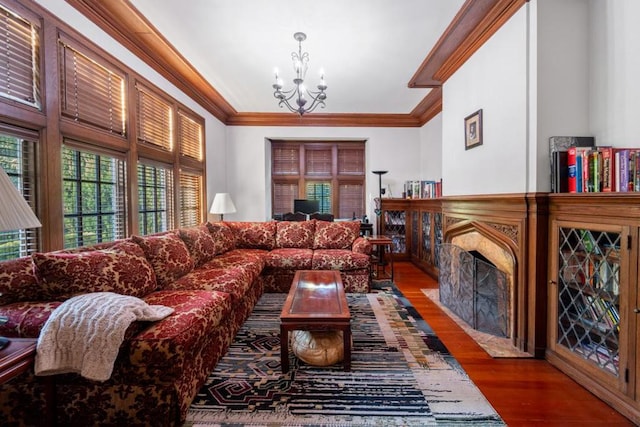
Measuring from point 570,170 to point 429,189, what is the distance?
2699mm

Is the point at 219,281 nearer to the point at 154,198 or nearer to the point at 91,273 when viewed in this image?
the point at 91,273

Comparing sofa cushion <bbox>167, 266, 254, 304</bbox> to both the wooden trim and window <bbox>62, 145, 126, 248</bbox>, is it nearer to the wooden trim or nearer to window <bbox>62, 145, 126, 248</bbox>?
window <bbox>62, 145, 126, 248</bbox>

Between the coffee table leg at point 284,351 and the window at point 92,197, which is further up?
the window at point 92,197

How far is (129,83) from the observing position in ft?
9.09

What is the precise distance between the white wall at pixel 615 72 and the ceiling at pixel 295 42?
54 centimetres

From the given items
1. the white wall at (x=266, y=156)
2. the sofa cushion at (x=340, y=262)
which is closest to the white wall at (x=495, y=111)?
the sofa cushion at (x=340, y=262)

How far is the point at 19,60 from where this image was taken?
71.2 inches

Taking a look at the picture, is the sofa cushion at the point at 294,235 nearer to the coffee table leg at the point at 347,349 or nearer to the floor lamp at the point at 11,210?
the coffee table leg at the point at 347,349

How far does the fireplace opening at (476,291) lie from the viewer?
2.42 meters

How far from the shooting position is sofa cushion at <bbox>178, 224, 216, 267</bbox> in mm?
2971

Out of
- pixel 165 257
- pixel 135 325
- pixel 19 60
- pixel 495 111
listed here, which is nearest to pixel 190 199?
pixel 165 257

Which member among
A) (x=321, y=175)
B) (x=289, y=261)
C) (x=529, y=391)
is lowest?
(x=529, y=391)

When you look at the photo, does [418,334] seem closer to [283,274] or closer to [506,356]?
[506,356]

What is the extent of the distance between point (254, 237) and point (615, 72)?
3903 mm
